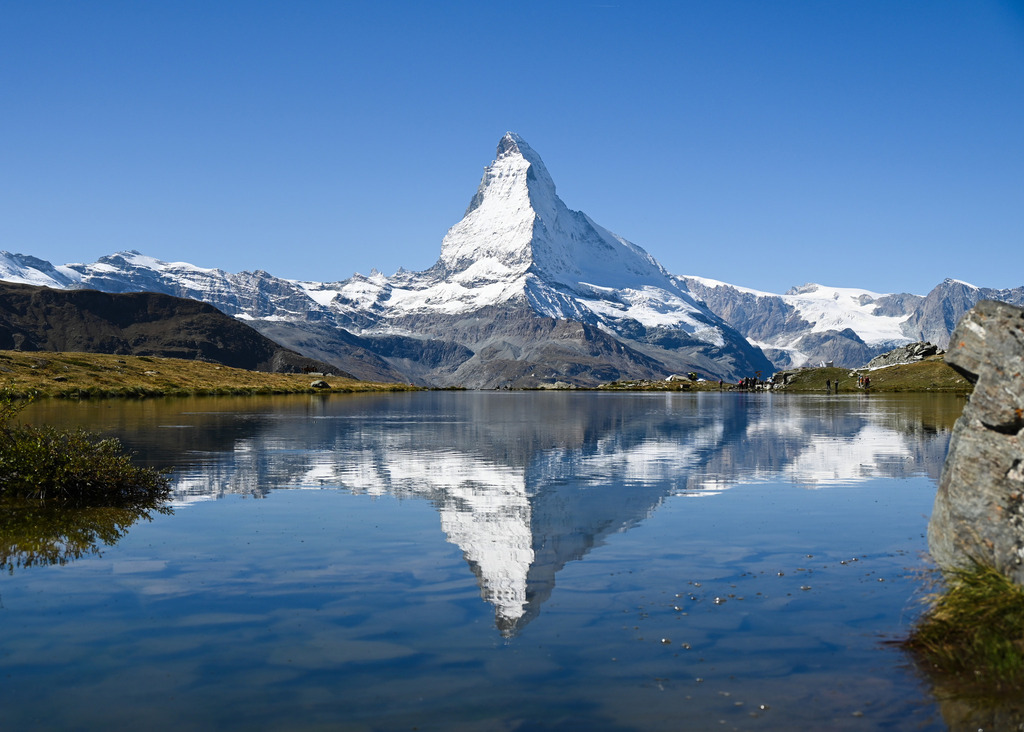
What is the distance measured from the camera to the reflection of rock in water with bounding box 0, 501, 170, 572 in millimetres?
22891

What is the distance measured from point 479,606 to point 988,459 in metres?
10.5

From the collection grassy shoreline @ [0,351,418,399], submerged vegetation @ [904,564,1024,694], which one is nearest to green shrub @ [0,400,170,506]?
submerged vegetation @ [904,564,1024,694]

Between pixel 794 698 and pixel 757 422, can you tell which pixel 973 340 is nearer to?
pixel 794 698

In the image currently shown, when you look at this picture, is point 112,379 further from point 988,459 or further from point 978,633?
point 978,633

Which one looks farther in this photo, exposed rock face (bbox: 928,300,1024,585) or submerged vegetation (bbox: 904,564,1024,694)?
exposed rock face (bbox: 928,300,1024,585)

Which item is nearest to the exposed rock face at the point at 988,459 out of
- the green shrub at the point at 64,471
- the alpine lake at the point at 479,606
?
the alpine lake at the point at 479,606

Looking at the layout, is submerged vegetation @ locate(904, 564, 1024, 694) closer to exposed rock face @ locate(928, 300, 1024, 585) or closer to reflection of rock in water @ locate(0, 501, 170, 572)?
exposed rock face @ locate(928, 300, 1024, 585)

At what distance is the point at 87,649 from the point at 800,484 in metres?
29.4

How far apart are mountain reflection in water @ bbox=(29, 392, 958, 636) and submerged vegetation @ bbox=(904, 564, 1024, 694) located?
7.54 m

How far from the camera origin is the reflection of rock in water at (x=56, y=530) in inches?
901

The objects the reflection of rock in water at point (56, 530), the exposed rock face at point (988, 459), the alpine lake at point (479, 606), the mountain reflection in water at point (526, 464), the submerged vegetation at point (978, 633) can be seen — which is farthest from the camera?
the mountain reflection in water at point (526, 464)

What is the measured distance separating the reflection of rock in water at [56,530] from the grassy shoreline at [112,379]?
8321cm

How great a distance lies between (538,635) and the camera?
16.5 metres

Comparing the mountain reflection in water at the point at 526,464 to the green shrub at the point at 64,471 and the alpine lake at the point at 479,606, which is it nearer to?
the alpine lake at the point at 479,606
